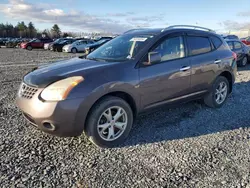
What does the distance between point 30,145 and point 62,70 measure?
1188 mm

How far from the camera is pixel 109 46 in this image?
175 inches

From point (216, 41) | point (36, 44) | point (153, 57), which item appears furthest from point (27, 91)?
point (36, 44)

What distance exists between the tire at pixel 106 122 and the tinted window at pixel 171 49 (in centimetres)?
110

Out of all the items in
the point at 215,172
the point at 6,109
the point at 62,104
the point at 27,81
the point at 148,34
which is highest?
the point at 148,34

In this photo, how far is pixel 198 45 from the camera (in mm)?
4590

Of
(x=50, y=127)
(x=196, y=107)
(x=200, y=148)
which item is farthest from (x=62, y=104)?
(x=196, y=107)

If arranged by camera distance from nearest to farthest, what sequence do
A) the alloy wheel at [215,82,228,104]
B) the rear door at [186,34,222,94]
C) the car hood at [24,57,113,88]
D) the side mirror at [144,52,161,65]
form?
1. the car hood at [24,57,113,88]
2. the side mirror at [144,52,161,65]
3. the rear door at [186,34,222,94]
4. the alloy wheel at [215,82,228,104]

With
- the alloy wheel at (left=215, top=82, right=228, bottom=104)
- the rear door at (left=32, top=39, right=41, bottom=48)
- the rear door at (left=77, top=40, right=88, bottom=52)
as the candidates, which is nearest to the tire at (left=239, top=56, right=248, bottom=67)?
the alloy wheel at (left=215, top=82, right=228, bottom=104)

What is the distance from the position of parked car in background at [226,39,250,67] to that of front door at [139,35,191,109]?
822cm

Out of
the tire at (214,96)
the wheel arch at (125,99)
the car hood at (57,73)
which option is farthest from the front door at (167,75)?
the tire at (214,96)

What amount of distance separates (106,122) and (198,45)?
2486 millimetres

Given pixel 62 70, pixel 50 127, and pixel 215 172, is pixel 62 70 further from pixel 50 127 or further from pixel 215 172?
pixel 215 172

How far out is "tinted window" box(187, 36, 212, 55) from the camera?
14.5 feet

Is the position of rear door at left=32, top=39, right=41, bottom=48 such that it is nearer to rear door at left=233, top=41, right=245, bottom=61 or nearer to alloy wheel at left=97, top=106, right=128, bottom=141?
rear door at left=233, top=41, right=245, bottom=61
